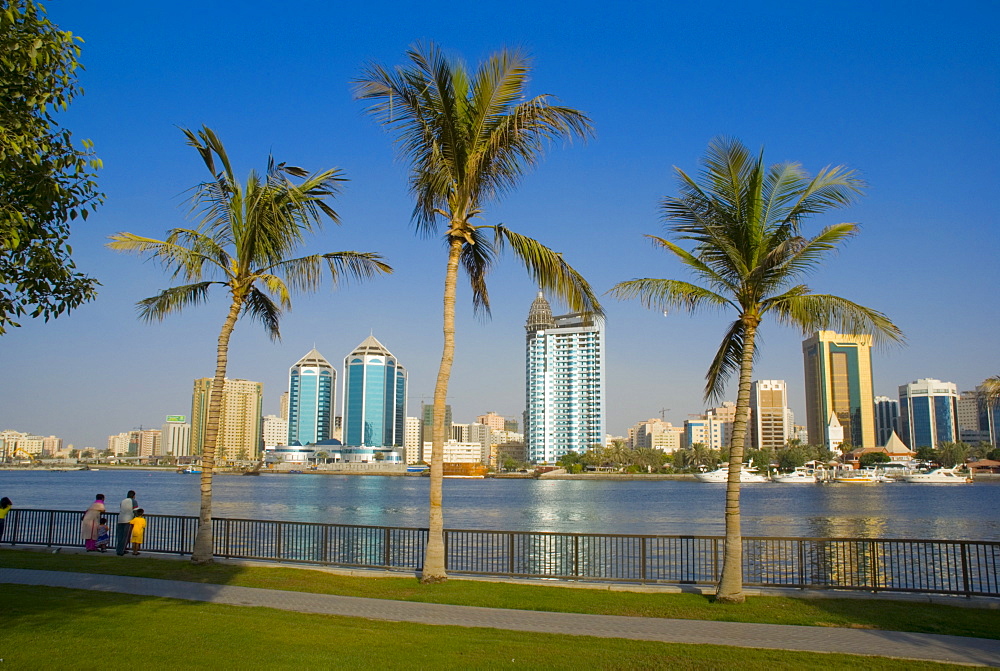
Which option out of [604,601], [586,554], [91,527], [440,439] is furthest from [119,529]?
[604,601]

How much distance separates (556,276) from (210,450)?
27.1 ft

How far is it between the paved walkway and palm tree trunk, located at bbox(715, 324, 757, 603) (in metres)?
1.57

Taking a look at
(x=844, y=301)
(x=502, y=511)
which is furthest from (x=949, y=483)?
(x=844, y=301)

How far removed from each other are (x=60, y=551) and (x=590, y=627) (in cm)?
1389

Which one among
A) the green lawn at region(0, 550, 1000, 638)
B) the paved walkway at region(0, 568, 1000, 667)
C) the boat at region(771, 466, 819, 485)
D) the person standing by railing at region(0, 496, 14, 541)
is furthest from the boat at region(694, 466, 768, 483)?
the paved walkway at region(0, 568, 1000, 667)

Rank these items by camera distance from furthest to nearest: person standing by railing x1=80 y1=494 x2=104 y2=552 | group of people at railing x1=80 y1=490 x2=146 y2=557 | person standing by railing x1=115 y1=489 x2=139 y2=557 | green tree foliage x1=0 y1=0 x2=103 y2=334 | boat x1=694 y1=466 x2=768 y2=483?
boat x1=694 y1=466 x2=768 y2=483
person standing by railing x1=80 y1=494 x2=104 y2=552
group of people at railing x1=80 y1=490 x2=146 y2=557
person standing by railing x1=115 y1=489 x2=139 y2=557
green tree foliage x1=0 y1=0 x2=103 y2=334

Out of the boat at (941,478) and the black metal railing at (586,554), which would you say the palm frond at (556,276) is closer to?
the black metal railing at (586,554)

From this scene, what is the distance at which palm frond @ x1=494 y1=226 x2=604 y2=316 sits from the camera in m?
13.8

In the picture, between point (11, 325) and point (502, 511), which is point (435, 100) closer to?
point (11, 325)

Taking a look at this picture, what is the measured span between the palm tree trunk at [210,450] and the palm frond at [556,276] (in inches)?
258

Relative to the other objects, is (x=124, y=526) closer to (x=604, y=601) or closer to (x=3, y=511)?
(x=3, y=511)

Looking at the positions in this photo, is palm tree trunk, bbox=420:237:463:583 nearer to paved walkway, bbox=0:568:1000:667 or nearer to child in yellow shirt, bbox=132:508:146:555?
paved walkway, bbox=0:568:1000:667

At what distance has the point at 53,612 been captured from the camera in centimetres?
1034

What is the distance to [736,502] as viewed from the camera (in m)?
12.9
